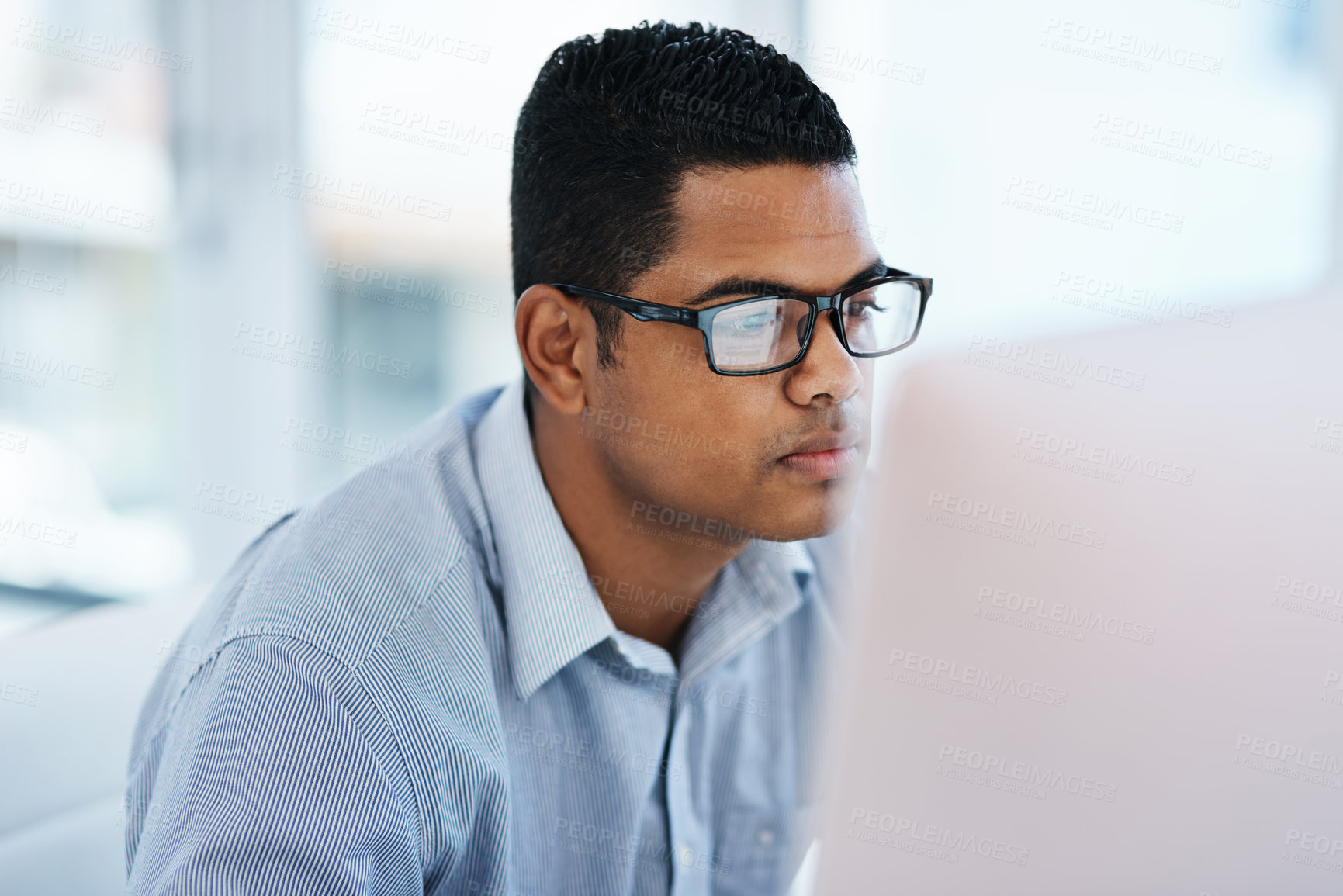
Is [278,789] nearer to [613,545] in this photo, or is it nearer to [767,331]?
[613,545]

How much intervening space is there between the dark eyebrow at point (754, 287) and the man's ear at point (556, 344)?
17cm

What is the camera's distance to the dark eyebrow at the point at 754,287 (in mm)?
1033

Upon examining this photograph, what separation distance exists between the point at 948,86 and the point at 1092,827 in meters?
2.83

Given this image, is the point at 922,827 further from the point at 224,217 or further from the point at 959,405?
the point at 224,217

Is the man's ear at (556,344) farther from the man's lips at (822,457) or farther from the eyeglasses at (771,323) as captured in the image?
the man's lips at (822,457)

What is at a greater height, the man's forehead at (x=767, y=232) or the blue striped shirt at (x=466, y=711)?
the man's forehead at (x=767, y=232)

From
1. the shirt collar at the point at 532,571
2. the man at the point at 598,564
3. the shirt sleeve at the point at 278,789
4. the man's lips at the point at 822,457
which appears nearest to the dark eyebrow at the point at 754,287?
the man at the point at 598,564

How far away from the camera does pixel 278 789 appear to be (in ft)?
2.59

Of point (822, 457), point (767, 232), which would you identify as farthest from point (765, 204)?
point (822, 457)

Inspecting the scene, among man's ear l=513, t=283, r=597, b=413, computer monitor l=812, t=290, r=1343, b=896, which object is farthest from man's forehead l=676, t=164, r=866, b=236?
computer monitor l=812, t=290, r=1343, b=896

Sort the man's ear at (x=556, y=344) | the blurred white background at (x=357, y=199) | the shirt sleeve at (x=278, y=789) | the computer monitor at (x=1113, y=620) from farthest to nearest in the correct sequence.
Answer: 1. the blurred white background at (x=357, y=199)
2. the man's ear at (x=556, y=344)
3. the shirt sleeve at (x=278, y=789)
4. the computer monitor at (x=1113, y=620)

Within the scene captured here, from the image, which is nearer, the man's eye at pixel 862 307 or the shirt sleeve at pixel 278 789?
the shirt sleeve at pixel 278 789

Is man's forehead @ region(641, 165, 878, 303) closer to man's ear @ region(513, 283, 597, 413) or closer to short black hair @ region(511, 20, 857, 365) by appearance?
short black hair @ region(511, 20, 857, 365)

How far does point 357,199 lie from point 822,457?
196 cm
